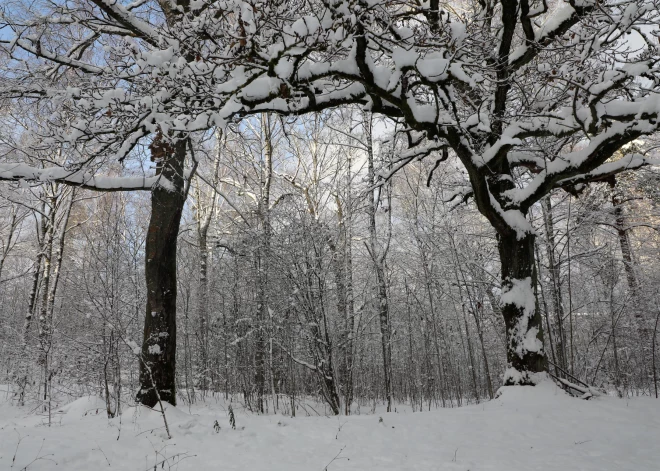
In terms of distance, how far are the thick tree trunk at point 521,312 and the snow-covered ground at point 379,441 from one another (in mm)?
329

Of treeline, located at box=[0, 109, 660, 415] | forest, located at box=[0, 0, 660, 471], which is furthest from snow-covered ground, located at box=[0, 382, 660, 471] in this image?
treeline, located at box=[0, 109, 660, 415]

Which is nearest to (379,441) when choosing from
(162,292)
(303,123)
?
(162,292)

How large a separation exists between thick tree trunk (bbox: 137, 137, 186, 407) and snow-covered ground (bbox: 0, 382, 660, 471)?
414mm

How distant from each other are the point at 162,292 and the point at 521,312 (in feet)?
15.7

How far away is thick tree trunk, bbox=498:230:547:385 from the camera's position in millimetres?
4957

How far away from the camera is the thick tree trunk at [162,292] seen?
15.6 ft

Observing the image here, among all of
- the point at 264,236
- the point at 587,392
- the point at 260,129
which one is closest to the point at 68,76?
the point at 264,236

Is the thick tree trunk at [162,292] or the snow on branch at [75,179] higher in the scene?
the snow on branch at [75,179]

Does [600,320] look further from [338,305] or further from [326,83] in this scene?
[326,83]

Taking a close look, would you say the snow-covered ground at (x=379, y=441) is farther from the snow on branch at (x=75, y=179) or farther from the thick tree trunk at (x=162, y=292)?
the snow on branch at (x=75, y=179)

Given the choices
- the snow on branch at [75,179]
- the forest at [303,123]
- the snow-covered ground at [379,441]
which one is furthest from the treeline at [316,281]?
the snow-covered ground at [379,441]

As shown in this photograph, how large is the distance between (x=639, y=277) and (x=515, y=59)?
11.4 m

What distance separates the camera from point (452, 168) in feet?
38.1

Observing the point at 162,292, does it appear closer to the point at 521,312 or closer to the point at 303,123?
the point at 303,123
